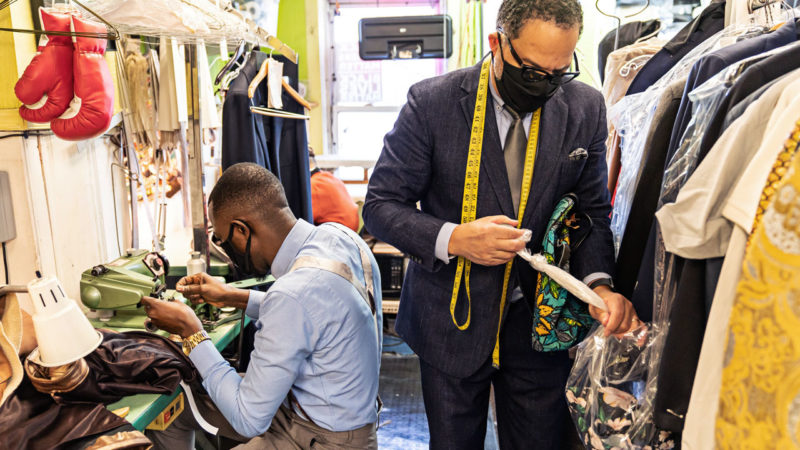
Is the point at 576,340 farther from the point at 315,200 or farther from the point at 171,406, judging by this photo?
the point at 315,200

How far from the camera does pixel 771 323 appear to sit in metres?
0.96

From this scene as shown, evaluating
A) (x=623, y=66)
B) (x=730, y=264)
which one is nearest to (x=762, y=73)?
(x=730, y=264)

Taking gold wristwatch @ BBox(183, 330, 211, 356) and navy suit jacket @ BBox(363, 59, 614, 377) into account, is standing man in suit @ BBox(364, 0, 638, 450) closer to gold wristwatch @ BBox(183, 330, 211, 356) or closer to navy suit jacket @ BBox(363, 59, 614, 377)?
navy suit jacket @ BBox(363, 59, 614, 377)

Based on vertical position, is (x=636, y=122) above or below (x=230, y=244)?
above

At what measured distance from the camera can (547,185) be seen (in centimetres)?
167

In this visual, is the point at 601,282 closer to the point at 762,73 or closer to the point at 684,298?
the point at 684,298

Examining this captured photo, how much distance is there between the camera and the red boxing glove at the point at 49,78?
186 cm

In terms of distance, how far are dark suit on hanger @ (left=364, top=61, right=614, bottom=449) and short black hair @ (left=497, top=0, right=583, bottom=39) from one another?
0.22 meters

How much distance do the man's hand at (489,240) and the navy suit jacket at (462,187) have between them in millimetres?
103

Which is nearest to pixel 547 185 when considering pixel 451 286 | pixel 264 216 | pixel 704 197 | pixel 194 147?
pixel 451 286

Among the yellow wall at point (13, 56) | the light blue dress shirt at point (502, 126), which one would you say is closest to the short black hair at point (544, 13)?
the light blue dress shirt at point (502, 126)

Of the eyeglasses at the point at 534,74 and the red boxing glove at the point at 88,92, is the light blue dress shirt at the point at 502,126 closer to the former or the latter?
the eyeglasses at the point at 534,74

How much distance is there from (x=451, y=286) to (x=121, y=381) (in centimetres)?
94

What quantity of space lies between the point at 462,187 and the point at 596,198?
40 cm
